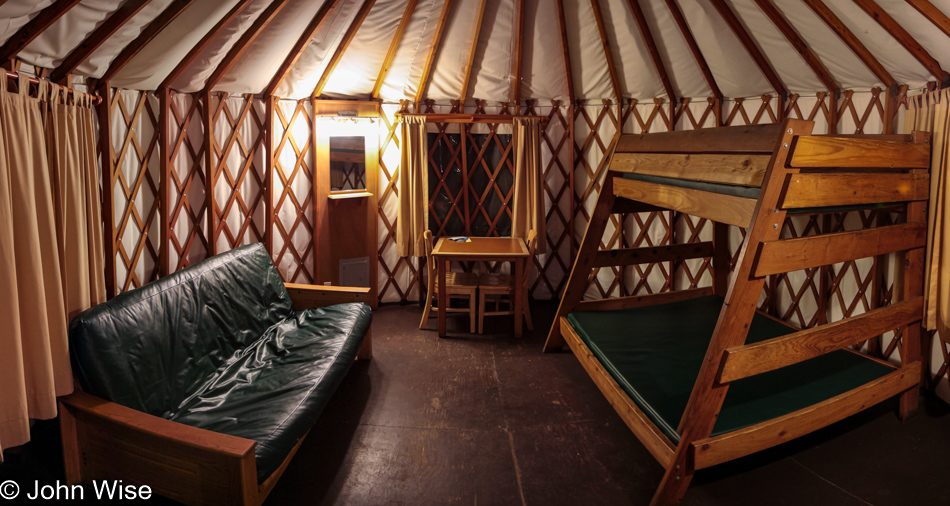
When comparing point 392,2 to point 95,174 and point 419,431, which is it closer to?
point 95,174

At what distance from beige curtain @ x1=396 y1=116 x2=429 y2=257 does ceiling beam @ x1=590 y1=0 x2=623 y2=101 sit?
54.7 inches

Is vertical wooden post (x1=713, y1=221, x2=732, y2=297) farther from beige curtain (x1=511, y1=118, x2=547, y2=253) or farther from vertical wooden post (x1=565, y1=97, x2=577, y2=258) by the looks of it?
beige curtain (x1=511, y1=118, x2=547, y2=253)

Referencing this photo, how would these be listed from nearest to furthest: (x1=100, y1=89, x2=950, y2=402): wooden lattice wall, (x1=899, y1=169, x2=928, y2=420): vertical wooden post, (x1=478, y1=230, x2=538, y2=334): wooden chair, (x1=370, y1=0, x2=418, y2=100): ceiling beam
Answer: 1. (x1=899, y1=169, x2=928, y2=420): vertical wooden post
2. (x1=100, y1=89, x2=950, y2=402): wooden lattice wall
3. (x1=370, y1=0, x2=418, y2=100): ceiling beam
4. (x1=478, y1=230, x2=538, y2=334): wooden chair

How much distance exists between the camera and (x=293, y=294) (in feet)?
9.84

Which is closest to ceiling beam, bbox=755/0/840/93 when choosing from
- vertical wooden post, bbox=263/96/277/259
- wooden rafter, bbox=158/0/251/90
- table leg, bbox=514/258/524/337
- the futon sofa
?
table leg, bbox=514/258/524/337

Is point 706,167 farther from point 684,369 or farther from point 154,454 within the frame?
point 154,454

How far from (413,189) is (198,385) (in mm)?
2260

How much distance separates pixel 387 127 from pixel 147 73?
1.74 meters

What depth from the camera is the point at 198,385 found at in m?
2.06

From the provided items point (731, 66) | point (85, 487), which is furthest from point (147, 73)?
point (731, 66)

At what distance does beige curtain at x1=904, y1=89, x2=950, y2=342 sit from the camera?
225cm

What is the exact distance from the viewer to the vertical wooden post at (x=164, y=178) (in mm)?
2898

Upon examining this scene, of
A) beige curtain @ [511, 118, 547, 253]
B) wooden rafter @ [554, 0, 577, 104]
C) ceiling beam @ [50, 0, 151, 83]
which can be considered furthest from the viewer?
beige curtain @ [511, 118, 547, 253]

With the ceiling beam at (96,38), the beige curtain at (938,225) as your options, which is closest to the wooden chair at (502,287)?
the beige curtain at (938,225)
